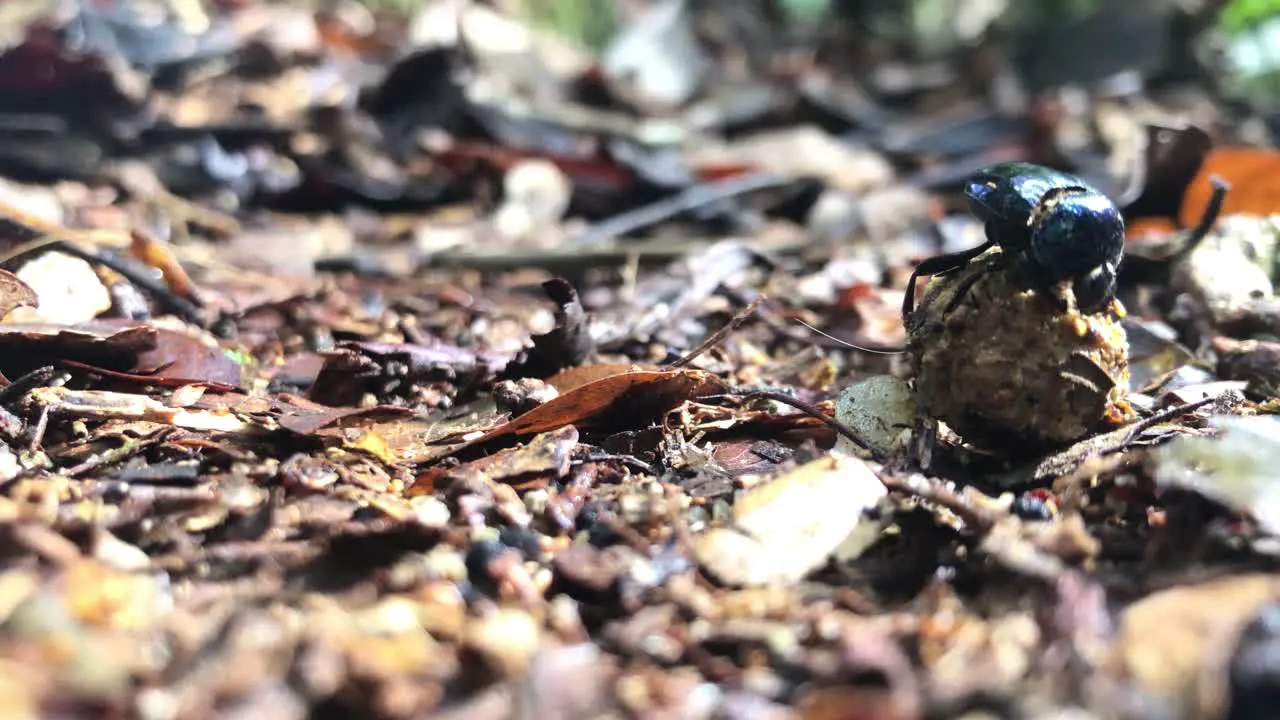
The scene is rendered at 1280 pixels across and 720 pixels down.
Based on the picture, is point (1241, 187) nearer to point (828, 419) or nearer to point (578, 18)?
point (828, 419)

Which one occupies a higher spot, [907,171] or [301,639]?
[301,639]

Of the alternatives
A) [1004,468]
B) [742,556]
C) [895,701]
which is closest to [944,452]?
[1004,468]

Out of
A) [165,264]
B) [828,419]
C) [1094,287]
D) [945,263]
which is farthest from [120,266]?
[1094,287]

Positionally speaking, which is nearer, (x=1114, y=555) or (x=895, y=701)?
(x=895, y=701)

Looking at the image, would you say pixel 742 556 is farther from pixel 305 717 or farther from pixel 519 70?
pixel 519 70

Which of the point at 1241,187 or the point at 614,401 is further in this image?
the point at 1241,187
